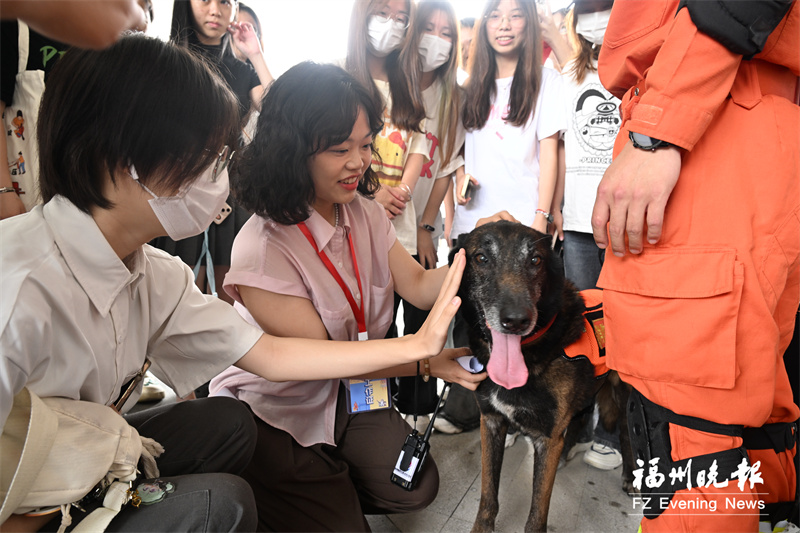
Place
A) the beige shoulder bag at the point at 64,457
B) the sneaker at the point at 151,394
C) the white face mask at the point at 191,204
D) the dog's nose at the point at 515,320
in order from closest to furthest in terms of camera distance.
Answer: the beige shoulder bag at the point at 64,457 → the white face mask at the point at 191,204 → the dog's nose at the point at 515,320 → the sneaker at the point at 151,394

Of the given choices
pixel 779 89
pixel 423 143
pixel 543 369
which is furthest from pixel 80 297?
pixel 423 143

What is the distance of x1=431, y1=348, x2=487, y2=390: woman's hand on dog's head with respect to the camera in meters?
1.84

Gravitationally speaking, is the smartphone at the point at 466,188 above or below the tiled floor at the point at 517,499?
above

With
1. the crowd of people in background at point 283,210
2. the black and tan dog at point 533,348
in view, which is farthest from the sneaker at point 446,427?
the black and tan dog at point 533,348

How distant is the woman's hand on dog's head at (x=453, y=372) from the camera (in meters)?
1.84

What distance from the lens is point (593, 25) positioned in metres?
2.35

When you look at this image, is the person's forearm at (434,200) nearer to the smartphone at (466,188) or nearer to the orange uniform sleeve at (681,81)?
the smartphone at (466,188)

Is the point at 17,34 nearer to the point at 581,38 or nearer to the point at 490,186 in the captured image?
the point at 490,186

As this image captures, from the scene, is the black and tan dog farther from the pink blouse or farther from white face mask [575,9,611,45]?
white face mask [575,9,611,45]

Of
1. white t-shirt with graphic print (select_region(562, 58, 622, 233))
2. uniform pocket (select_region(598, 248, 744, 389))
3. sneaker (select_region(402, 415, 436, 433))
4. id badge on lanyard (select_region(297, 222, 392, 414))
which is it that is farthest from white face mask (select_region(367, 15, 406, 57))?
sneaker (select_region(402, 415, 436, 433))

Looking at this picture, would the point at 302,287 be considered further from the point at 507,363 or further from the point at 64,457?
the point at 64,457

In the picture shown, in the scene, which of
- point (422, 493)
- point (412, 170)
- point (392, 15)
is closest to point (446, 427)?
point (422, 493)

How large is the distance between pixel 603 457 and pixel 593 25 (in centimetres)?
199

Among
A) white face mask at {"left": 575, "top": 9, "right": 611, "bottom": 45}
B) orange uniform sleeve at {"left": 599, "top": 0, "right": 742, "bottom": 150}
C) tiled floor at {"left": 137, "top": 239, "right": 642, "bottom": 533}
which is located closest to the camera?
orange uniform sleeve at {"left": 599, "top": 0, "right": 742, "bottom": 150}
